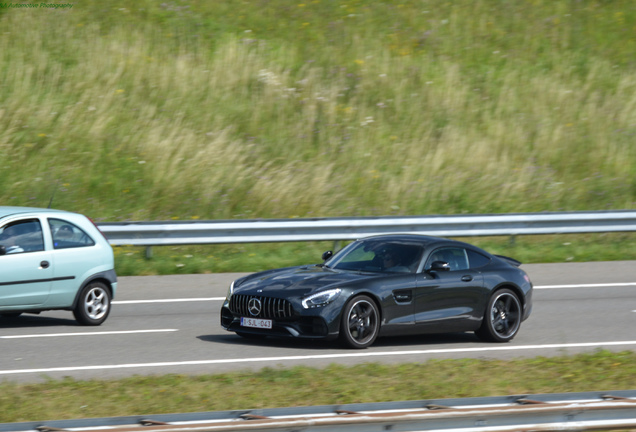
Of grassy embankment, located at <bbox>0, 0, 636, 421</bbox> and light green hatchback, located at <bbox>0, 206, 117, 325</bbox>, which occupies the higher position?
grassy embankment, located at <bbox>0, 0, 636, 421</bbox>

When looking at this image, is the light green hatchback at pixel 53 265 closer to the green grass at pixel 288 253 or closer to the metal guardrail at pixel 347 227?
the green grass at pixel 288 253

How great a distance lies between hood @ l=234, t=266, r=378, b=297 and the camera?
392 inches

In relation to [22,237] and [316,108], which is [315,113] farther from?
[22,237]

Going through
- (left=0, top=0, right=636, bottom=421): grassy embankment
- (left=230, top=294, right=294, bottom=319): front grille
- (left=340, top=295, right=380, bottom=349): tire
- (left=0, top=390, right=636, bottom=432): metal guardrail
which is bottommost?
(left=0, top=390, right=636, bottom=432): metal guardrail

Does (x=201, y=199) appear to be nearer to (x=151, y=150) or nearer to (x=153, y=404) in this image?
(x=151, y=150)

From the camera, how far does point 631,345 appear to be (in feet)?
34.7

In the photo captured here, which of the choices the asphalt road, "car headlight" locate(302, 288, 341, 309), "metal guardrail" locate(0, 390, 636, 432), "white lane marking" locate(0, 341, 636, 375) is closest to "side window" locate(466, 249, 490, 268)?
the asphalt road

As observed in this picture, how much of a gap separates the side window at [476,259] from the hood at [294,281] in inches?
58.2

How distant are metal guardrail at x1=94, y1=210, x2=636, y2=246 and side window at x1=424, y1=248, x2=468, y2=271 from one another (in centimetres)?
617

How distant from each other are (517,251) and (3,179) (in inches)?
457

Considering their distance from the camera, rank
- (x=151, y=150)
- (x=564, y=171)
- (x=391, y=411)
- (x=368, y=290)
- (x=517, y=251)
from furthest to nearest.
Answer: (x=564, y=171), (x=151, y=150), (x=517, y=251), (x=368, y=290), (x=391, y=411)

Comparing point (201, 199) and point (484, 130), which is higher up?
point (484, 130)

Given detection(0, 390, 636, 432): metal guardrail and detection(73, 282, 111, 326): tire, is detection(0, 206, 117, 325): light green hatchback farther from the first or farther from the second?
detection(0, 390, 636, 432): metal guardrail

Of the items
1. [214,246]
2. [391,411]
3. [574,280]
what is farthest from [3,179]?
[391,411]
